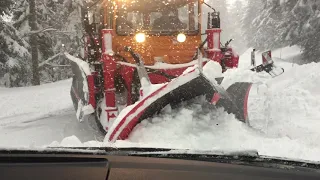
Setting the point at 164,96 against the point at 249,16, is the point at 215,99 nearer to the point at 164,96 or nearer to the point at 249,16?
the point at 164,96

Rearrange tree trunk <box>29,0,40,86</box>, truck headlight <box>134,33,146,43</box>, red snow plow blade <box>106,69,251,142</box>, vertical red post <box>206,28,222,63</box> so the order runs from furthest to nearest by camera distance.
A: tree trunk <box>29,0,40,86</box>, vertical red post <box>206,28,222,63</box>, truck headlight <box>134,33,146,43</box>, red snow plow blade <box>106,69,251,142</box>

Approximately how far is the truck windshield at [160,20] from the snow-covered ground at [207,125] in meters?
2.00

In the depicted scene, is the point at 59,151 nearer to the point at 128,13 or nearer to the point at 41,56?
the point at 128,13

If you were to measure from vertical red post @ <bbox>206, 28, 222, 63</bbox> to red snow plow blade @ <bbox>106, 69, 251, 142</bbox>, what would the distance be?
2.80 m

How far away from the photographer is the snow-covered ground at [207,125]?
3.92 meters

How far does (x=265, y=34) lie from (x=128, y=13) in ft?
120

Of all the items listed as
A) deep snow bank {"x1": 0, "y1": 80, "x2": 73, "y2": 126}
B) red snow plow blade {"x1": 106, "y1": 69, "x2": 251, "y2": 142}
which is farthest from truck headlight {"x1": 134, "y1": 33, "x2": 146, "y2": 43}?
deep snow bank {"x1": 0, "y1": 80, "x2": 73, "y2": 126}

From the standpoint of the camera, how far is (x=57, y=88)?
16.0 metres

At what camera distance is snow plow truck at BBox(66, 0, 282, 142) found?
6.02m

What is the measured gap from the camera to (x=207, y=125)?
4.27 metres

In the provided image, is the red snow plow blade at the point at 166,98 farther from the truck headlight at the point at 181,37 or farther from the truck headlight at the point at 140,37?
the truck headlight at the point at 181,37

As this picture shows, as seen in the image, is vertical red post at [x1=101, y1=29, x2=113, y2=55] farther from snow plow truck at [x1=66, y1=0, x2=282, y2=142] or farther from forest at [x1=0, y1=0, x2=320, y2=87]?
forest at [x1=0, y1=0, x2=320, y2=87]

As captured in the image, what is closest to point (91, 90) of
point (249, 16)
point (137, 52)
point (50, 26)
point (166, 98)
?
point (137, 52)

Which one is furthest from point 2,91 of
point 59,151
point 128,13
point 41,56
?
point 59,151
